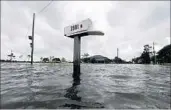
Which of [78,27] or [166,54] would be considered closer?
[78,27]

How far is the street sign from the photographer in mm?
5539

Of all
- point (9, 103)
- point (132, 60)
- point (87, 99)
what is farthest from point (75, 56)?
point (132, 60)

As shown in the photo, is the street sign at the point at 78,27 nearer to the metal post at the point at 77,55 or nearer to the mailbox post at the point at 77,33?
the mailbox post at the point at 77,33

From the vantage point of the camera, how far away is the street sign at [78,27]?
554 centimetres

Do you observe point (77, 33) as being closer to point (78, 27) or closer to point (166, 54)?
point (78, 27)

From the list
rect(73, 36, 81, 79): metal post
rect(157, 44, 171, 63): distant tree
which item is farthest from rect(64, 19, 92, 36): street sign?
rect(157, 44, 171, 63): distant tree

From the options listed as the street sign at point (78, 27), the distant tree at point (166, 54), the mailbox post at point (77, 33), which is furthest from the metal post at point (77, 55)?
the distant tree at point (166, 54)

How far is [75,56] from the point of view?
5.94 metres

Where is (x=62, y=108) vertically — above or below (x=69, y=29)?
below

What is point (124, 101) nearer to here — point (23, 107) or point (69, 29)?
point (23, 107)

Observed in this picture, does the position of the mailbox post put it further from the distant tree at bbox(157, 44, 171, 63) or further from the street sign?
A: the distant tree at bbox(157, 44, 171, 63)

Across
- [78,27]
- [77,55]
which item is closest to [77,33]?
[78,27]

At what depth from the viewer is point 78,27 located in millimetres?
5855

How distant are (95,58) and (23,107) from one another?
6253 centimetres
